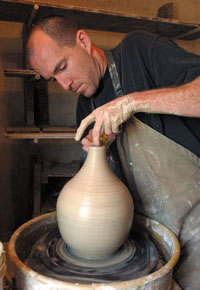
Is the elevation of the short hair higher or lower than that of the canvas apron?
higher

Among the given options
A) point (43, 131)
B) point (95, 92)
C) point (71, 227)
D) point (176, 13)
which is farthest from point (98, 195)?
point (176, 13)

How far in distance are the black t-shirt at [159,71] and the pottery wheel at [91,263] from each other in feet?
1.43

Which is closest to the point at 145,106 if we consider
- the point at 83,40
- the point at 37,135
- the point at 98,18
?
the point at 83,40

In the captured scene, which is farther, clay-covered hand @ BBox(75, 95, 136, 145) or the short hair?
the short hair

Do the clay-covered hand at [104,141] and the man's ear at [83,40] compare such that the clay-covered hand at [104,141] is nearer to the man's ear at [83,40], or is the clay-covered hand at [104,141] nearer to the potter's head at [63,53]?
the potter's head at [63,53]

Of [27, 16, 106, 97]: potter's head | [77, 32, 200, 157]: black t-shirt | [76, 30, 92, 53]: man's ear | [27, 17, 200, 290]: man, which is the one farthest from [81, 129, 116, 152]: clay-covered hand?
[76, 30, 92, 53]: man's ear

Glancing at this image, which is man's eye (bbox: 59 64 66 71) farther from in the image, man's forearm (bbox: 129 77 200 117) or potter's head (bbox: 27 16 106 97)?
man's forearm (bbox: 129 77 200 117)

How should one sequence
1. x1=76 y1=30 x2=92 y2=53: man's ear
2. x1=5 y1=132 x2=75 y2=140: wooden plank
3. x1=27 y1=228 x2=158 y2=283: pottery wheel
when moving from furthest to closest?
x1=5 y1=132 x2=75 y2=140: wooden plank
x1=76 y1=30 x2=92 y2=53: man's ear
x1=27 y1=228 x2=158 y2=283: pottery wheel

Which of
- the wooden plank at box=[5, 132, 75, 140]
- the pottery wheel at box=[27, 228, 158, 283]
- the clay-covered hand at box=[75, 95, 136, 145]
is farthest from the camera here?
the wooden plank at box=[5, 132, 75, 140]

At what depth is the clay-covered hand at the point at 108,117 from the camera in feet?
2.98

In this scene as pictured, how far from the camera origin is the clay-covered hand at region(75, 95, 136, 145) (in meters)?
0.91

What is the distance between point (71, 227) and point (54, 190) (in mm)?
1722

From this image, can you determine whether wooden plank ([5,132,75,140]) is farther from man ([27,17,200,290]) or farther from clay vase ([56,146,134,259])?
clay vase ([56,146,134,259])

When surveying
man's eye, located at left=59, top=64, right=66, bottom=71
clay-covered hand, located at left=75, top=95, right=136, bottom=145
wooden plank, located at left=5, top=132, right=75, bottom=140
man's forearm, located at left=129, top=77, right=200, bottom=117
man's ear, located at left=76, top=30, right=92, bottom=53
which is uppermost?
man's ear, located at left=76, top=30, right=92, bottom=53
